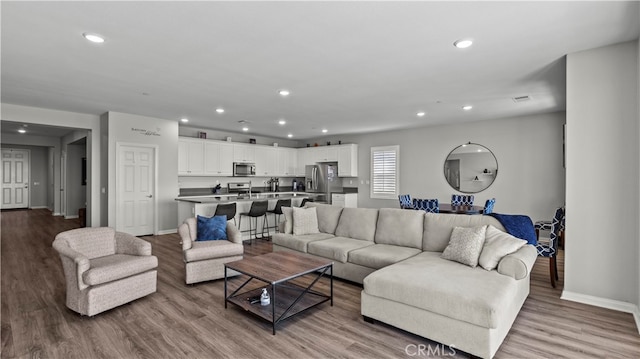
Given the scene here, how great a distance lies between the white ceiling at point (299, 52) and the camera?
249 centimetres

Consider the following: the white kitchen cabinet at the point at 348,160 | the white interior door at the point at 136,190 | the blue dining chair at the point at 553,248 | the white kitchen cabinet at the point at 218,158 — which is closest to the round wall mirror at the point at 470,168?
the white kitchen cabinet at the point at 348,160

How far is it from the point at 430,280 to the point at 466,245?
2.58 feet

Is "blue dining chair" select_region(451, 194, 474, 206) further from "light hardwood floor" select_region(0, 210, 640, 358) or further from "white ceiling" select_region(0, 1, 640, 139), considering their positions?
"light hardwood floor" select_region(0, 210, 640, 358)

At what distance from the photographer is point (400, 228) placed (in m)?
4.07

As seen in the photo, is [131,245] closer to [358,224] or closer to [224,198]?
[358,224]

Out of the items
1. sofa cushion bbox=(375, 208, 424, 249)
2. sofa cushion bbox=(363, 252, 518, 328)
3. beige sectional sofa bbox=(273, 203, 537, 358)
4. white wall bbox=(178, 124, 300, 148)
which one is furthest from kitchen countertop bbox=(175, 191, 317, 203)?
sofa cushion bbox=(363, 252, 518, 328)

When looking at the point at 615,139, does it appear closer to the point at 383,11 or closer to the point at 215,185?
the point at 383,11

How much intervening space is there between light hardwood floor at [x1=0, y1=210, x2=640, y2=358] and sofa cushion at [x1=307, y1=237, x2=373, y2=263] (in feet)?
1.24

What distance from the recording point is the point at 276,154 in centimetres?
968

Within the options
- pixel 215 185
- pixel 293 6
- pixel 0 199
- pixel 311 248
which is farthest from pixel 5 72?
pixel 0 199

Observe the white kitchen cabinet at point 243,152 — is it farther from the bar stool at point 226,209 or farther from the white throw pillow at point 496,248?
the white throw pillow at point 496,248

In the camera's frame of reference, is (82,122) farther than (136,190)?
No

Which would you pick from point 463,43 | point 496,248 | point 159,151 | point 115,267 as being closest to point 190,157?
point 159,151

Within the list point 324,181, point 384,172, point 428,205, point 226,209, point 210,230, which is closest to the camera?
point 210,230
